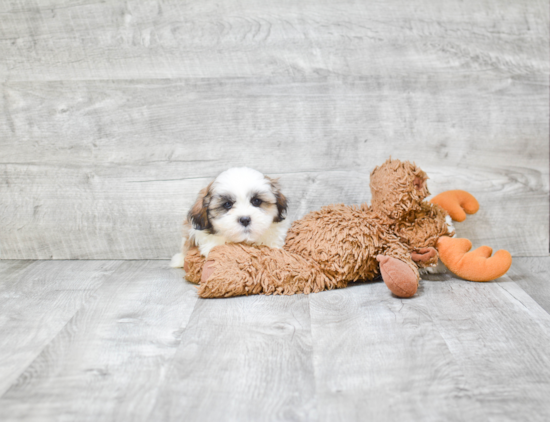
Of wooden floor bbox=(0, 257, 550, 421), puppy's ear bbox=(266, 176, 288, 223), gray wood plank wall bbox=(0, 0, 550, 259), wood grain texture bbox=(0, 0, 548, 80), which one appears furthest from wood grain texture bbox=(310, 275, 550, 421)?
wood grain texture bbox=(0, 0, 548, 80)

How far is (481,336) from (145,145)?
1.31m

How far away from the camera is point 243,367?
1.10 metres

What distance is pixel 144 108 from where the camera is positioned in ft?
5.97

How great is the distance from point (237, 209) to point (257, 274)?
0.21 meters

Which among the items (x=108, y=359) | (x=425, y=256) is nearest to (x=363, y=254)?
(x=425, y=256)

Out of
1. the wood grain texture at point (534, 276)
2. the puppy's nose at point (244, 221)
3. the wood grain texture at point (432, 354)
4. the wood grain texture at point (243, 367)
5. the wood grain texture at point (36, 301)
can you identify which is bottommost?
the wood grain texture at point (534, 276)

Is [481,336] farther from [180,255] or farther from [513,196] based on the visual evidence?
[180,255]

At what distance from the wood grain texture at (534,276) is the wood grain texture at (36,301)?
4.58 feet

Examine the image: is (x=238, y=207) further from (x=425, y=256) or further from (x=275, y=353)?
(x=425, y=256)

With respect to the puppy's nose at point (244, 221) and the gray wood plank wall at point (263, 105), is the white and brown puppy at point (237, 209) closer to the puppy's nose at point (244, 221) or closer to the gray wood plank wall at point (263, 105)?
the puppy's nose at point (244, 221)

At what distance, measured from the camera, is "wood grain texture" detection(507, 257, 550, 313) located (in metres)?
1.51

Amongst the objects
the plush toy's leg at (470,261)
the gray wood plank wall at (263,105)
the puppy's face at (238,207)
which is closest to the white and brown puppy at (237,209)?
the puppy's face at (238,207)

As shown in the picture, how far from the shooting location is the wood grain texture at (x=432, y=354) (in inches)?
37.8

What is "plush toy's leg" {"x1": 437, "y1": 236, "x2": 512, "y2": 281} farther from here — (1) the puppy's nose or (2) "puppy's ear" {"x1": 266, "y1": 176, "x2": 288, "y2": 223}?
(1) the puppy's nose
